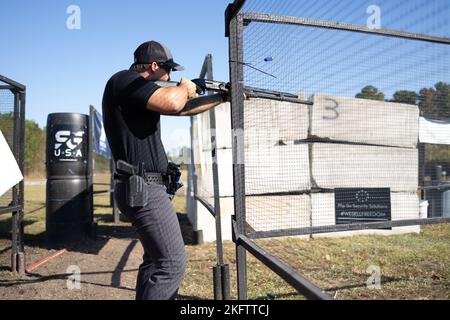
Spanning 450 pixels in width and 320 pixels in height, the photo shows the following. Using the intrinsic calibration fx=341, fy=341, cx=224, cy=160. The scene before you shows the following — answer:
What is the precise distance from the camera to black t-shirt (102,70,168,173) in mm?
2076

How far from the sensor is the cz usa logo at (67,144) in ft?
18.9

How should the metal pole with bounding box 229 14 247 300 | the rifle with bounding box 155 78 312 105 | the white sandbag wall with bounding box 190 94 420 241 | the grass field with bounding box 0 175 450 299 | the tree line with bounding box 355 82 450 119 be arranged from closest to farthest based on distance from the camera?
the metal pole with bounding box 229 14 247 300
the rifle with bounding box 155 78 312 105
the tree line with bounding box 355 82 450 119
the grass field with bounding box 0 175 450 299
the white sandbag wall with bounding box 190 94 420 241

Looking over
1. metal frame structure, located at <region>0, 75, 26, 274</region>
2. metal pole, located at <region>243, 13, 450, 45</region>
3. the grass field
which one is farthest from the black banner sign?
A: metal frame structure, located at <region>0, 75, 26, 274</region>

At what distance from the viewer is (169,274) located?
2.04 metres

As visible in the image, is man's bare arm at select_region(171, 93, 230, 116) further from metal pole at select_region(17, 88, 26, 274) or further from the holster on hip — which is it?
metal pole at select_region(17, 88, 26, 274)

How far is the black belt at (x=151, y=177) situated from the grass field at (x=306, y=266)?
1.69 m

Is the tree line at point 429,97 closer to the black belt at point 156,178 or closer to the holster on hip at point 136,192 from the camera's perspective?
the black belt at point 156,178

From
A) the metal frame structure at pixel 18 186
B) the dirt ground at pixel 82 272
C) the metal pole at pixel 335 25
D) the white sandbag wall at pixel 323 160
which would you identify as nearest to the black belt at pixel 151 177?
the metal pole at pixel 335 25

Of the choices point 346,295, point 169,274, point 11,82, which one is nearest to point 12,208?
point 11,82

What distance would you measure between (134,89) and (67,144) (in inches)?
171

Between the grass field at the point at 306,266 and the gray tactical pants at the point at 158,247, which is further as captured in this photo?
the grass field at the point at 306,266

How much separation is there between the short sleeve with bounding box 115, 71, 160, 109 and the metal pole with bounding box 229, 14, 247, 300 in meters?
0.53

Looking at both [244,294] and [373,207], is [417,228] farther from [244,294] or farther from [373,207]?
[244,294]

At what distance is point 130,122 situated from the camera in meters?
2.14
